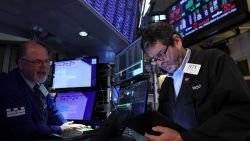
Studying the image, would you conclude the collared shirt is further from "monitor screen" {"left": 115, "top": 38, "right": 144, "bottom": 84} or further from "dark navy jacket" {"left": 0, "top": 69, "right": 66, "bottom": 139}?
"dark navy jacket" {"left": 0, "top": 69, "right": 66, "bottom": 139}

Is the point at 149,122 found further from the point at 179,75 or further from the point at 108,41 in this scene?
the point at 108,41

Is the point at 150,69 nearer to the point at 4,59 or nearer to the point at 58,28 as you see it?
the point at 58,28

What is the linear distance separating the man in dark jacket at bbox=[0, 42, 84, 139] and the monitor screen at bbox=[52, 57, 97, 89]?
15.4 inches

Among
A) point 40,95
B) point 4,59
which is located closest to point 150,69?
point 40,95

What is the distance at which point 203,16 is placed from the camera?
6.23 ft

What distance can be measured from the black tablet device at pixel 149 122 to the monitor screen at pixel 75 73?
1.32m

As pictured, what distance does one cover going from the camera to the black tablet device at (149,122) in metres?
1.17

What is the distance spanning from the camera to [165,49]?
1537mm

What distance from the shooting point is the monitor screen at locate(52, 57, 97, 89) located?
257cm

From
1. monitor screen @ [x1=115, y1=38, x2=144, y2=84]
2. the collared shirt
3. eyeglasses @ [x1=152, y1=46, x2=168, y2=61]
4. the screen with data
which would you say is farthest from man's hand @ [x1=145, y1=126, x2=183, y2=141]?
the screen with data

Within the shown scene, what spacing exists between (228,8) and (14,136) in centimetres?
171

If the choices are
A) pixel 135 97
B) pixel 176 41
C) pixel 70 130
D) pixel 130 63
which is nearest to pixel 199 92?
pixel 176 41

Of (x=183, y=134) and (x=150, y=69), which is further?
(x=150, y=69)

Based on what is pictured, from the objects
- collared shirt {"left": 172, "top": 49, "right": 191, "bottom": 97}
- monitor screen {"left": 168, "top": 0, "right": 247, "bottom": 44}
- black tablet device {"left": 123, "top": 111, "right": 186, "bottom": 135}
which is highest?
monitor screen {"left": 168, "top": 0, "right": 247, "bottom": 44}
